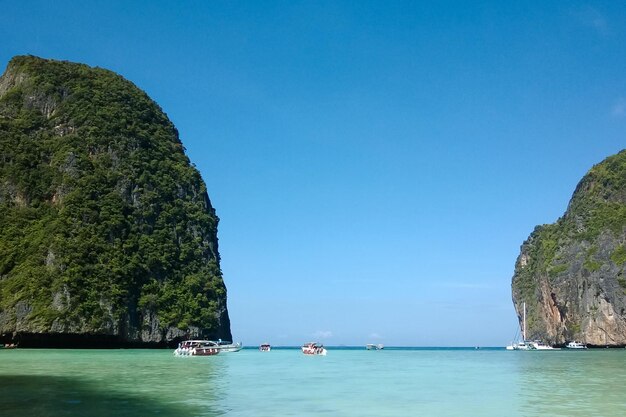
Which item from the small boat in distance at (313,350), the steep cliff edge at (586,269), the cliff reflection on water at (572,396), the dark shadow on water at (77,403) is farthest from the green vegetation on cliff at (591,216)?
the dark shadow on water at (77,403)

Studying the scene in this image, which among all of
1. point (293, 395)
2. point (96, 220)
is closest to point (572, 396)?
point (293, 395)

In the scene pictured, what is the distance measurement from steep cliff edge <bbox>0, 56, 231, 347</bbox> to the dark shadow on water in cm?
3981

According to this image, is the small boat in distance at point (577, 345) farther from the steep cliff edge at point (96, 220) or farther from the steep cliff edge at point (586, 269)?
the steep cliff edge at point (96, 220)

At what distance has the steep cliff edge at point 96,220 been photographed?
59.6 meters

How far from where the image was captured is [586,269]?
91.2 meters

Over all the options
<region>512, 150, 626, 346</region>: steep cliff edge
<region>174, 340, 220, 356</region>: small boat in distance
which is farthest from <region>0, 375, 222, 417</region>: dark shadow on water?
<region>512, 150, 626, 346</region>: steep cliff edge

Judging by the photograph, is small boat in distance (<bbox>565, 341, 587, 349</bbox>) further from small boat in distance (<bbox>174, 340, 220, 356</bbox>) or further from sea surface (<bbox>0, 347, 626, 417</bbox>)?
sea surface (<bbox>0, 347, 626, 417</bbox>)

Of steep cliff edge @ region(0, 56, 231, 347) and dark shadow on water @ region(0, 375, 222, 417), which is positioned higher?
steep cliff edge @ region(0, 56, 231, 347)

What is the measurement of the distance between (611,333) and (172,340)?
59.6m

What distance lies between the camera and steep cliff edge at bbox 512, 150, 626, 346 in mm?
86988

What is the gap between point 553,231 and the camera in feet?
372

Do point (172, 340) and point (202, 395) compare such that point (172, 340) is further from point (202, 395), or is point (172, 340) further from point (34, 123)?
point (202, 395)

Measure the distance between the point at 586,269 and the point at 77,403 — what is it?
289 ft

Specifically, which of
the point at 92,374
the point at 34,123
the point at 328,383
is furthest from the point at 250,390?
the point at 34,123
